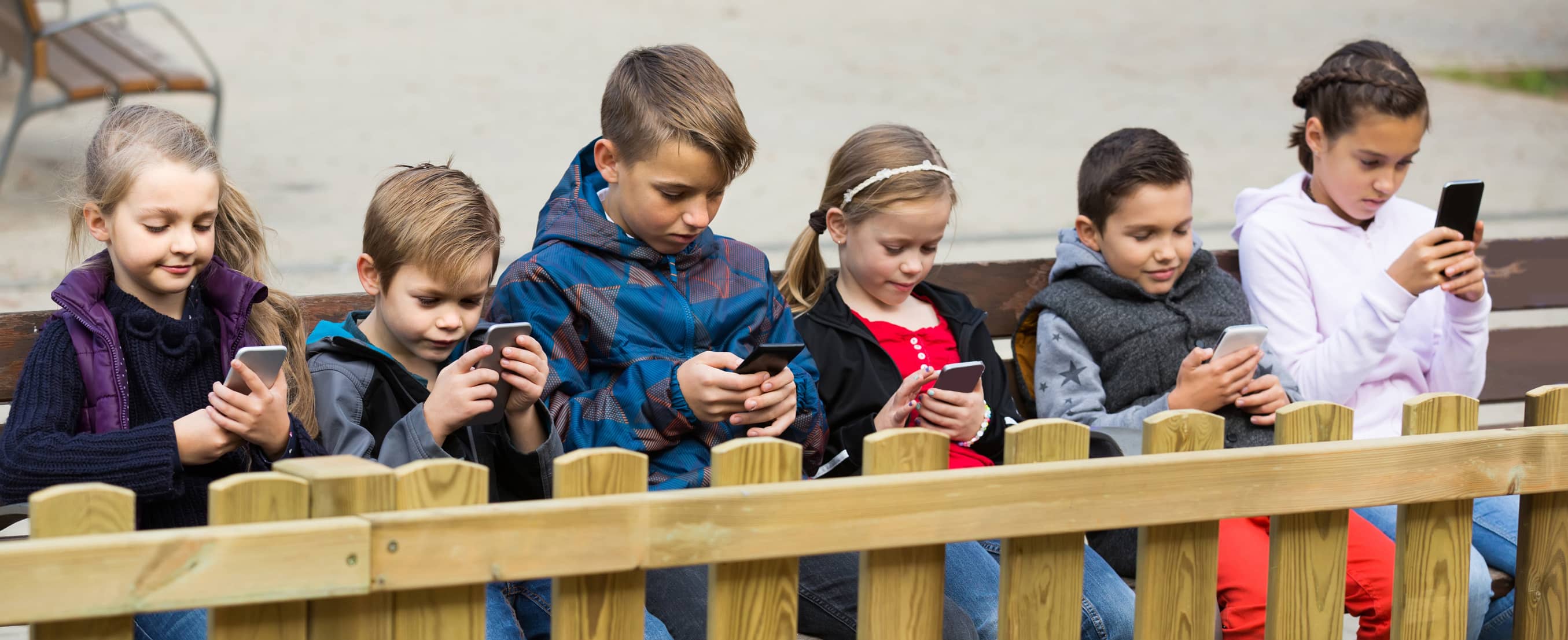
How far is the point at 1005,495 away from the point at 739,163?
3.47ft

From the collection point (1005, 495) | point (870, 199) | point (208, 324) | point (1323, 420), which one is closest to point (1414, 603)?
point (1323, 420)

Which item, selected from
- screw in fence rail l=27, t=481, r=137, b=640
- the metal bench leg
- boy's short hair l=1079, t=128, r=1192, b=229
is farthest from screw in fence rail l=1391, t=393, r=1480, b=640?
the metal bench leg

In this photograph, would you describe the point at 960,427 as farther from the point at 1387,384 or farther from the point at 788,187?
the point at 788,187

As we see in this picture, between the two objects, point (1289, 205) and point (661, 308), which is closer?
point (661, 308)

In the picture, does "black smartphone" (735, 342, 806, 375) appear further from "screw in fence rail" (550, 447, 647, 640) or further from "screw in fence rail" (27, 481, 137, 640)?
"screw in fence rail" (27, 481, 137, 640)

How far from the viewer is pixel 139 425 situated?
2.47m

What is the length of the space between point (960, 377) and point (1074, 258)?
703mm

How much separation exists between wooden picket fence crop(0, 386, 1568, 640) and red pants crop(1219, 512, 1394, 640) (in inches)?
11.2

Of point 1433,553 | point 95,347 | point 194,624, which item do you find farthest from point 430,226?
point 1433,553

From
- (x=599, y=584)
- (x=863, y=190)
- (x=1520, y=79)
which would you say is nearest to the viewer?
(x=599, y=584)

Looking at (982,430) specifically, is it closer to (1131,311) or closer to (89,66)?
(1131,311)

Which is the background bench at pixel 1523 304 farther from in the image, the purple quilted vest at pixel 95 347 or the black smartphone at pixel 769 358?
the purple quilted vest at pixel 95 347

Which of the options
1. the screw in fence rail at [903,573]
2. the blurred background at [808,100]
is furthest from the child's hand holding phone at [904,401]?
the blurred background at [808,100]

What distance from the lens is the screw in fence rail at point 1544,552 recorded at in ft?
8.55
